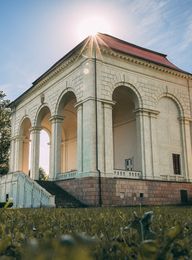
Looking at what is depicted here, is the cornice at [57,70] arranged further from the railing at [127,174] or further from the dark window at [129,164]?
the dark window at [129,164]

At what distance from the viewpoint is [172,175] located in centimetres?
2500

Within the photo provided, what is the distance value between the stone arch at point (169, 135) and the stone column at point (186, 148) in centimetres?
22

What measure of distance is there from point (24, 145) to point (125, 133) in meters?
12.2

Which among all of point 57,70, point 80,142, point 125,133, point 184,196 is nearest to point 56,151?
point 80,142

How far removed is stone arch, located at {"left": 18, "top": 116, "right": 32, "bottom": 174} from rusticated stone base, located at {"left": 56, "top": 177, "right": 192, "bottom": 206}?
10381 millimetres

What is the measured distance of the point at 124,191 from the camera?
70.0 ft

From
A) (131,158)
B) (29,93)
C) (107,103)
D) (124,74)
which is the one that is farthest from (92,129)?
(29,93)

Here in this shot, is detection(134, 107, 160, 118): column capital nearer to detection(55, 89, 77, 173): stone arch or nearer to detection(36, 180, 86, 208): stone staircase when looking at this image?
detection(36, 180, 86, 208): stone staircase

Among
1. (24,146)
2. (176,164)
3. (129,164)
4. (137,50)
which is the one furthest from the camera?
(24,146)

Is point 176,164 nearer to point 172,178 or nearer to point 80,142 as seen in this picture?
point 172,178

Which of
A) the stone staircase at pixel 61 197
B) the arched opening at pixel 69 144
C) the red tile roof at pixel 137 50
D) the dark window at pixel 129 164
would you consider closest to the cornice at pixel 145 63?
the red tile roof at pixel 137 50

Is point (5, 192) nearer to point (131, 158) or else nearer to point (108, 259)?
point (131, 158)

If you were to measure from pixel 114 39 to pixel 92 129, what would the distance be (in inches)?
455

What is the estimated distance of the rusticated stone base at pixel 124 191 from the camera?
20.3 metres
